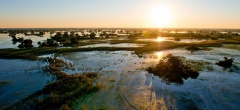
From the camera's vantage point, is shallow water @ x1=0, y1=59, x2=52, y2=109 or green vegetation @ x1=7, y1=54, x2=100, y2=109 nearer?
green vegetation @ x1=7, y1=54, x2=100, y2=109

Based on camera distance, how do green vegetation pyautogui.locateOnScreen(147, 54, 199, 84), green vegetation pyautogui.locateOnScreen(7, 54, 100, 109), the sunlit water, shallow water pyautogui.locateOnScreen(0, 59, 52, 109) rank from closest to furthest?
green vegetation pyautogui.locateOnScreen(7, 54, 100, 109) < the sunlit water < shallow water pyautogui.locateOnScreen(0, 59, 52, 109) < green vegetation pyautogui.locateOnScreen(147, 54, 199, 84)

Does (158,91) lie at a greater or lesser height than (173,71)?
lesser

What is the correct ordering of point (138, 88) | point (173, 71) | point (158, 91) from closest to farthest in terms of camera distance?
point (158, 91)
point (138, 88)
point (173, 71)

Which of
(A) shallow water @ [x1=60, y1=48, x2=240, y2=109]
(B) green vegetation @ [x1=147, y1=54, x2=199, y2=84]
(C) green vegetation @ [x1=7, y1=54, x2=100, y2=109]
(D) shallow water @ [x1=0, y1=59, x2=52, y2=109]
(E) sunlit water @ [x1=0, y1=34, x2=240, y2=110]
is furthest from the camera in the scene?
(B) green vegetation @ [x1=147, y1=54, x2=199, y2=84]

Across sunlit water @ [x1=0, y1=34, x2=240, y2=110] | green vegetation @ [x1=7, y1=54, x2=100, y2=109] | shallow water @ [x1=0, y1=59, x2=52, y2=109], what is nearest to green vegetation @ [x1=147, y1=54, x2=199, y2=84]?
sunlit water @ [x1=0, y1=34, x2=240, y2=110]

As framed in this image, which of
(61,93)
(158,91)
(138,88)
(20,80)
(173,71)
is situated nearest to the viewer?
(61,93)

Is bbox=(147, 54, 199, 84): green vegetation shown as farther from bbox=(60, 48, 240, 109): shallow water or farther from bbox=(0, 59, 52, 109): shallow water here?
bbox=(0, 59, 52, 109): shallow water

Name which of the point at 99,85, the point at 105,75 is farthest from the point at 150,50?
the point at 99,85

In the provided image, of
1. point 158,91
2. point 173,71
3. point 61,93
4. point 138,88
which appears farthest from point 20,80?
point 173,71

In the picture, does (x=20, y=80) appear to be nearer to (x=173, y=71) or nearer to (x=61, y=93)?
(x=61, y=93)
